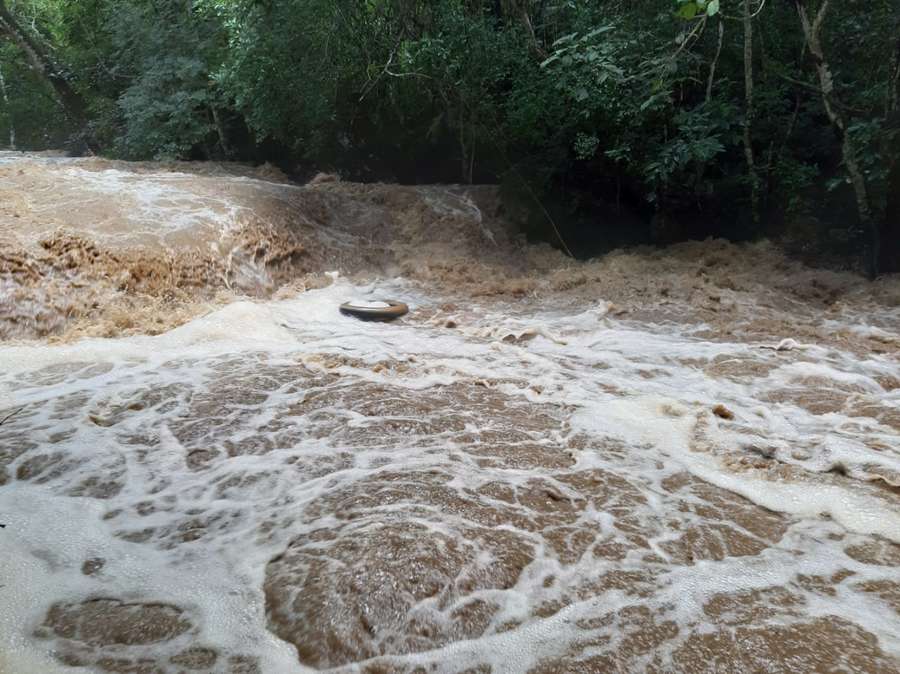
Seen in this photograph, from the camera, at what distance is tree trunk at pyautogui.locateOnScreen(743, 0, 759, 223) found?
19.8ft

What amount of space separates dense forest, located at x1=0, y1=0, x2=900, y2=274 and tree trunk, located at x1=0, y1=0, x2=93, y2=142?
Answer: 1.89 meters

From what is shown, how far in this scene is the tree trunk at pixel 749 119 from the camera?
6.04m

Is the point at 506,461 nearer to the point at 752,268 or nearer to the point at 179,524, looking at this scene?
the point at 179,524

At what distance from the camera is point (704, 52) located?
21.7 ft

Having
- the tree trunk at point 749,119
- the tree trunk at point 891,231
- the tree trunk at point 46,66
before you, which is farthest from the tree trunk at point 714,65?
the tree trunk at point 46,66

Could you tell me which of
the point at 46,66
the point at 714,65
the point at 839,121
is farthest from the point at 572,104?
the point at 46,66

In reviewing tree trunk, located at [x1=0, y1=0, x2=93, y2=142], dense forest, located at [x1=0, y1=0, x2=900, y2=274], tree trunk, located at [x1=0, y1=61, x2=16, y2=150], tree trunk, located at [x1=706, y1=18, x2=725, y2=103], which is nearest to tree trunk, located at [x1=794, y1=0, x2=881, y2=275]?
dense forest, located at [x1=0, y1=0, x2=900, y2=274]

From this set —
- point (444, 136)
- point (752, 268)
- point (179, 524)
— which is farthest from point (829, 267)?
point (179, 524)

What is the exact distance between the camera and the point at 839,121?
5695 millimetres

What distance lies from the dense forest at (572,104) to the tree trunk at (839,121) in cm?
2

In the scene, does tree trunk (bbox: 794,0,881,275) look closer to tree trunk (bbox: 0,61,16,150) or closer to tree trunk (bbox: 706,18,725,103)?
tree trunk (bbox: 706,18,725,103)

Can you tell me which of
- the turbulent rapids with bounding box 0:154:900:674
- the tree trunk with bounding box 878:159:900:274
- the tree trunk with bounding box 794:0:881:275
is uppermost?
the tree trunk with bounding box 794:0:881:275

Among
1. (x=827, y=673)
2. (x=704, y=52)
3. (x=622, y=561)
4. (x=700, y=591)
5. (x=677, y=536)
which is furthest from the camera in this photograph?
(x=704, y=52)

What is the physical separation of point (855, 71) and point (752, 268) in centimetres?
→ 205
